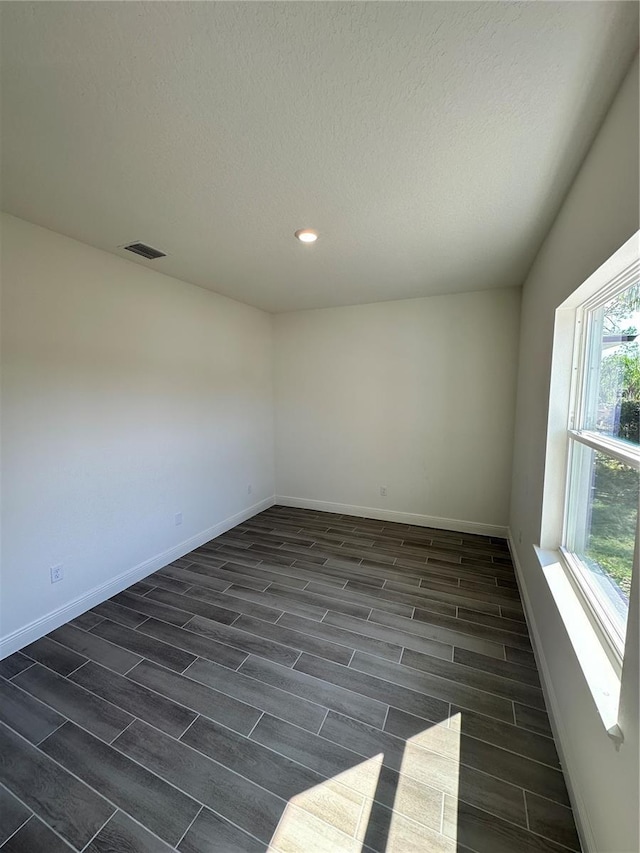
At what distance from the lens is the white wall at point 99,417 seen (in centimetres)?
205

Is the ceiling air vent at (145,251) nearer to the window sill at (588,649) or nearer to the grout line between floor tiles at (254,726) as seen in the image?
the grout line between floor tiles at (254,726)

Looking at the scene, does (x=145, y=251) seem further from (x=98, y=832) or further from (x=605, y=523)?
(x=605, y=523)

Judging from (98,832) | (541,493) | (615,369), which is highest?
(615,369)

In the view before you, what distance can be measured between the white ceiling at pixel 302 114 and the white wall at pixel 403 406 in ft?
4.65

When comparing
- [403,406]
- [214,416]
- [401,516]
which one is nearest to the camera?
[214,416]

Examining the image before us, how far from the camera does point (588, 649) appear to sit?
4.27 ft

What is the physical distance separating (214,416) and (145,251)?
161 cm

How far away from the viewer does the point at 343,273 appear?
2.96 meters

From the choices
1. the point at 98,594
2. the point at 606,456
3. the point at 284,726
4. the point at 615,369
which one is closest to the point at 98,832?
the point at 284,726

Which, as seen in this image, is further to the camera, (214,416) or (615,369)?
(214,416)

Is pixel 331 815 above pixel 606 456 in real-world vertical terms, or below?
below

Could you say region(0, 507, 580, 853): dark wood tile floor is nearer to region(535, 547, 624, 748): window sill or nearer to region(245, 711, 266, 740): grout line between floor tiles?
region(245, 711, 266, 740): grout line between floor tiles

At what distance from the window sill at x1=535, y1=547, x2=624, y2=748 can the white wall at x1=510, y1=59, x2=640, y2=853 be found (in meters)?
0.05

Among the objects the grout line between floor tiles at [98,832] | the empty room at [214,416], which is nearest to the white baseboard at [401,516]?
the empty room at [214,416]
